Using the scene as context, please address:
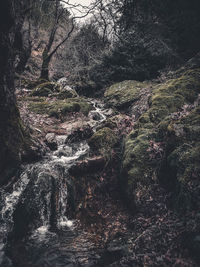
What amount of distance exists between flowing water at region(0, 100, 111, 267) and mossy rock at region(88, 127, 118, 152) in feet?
3.30

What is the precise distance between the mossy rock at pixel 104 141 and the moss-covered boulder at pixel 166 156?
701 mm

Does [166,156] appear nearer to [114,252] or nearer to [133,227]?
[133,227]

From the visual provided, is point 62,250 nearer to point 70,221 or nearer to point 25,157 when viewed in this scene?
point 70,221

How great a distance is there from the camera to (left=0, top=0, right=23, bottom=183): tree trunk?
3945mm

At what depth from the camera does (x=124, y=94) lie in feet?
36.8

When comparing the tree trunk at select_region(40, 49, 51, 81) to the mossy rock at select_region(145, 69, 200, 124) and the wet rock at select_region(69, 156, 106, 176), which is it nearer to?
the mossy rock at select_region(145, 69, 200, 124)

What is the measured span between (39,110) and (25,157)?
4902 millimetres

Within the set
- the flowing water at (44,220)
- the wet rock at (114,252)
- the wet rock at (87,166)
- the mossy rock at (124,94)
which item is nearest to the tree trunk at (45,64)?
the mossy rock at (124,94)

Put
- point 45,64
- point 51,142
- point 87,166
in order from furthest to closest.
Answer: point 45,64 → point 51,142 → point 87,166

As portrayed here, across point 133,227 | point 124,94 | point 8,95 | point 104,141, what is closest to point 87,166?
point 104,141

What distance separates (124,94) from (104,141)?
539 cm

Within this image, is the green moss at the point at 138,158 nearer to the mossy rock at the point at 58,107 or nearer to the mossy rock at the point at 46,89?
the mossy rock at the point at 58,107

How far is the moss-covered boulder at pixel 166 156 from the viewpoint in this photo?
393 centimetres

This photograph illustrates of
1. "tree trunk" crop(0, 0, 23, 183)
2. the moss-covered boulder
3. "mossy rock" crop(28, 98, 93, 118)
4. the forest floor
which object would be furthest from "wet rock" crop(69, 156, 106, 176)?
"mossy rock" crop(28, 98, 93, 118)
